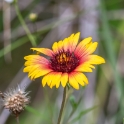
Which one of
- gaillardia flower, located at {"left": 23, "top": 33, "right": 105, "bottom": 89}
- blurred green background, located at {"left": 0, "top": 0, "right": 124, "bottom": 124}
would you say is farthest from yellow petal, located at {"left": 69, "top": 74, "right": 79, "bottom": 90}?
blurred green background, located at {"left": 0, "top": 0, "right": 124, "bottom": 124}

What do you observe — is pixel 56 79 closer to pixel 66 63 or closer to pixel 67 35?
pixel 66 63

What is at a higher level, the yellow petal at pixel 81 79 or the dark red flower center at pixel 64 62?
the dark red flower center at pixel 64 62

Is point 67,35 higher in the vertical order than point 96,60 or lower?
higher

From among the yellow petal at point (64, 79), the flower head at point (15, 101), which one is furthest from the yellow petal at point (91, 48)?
the flower head at point (15, 101)

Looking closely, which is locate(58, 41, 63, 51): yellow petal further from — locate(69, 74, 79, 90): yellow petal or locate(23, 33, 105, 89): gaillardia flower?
locate(69, 74, 79, 90): yellow petal

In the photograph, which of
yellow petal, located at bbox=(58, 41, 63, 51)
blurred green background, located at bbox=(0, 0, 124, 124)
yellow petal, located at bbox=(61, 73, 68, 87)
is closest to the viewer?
yellow petal, located at bbox=(61, 73, 68, 87)

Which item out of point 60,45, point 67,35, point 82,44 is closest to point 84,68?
point 82,44

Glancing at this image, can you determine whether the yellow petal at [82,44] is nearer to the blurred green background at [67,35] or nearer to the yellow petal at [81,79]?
the yellow petal at [81,79]
